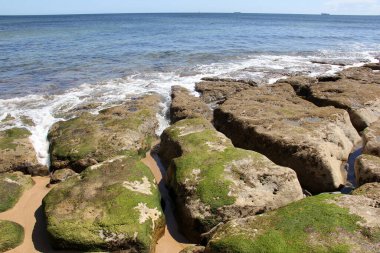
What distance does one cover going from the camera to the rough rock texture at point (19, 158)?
1182cm

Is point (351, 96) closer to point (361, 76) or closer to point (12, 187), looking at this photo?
point (361, 76)

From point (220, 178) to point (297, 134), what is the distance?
11.9 ft

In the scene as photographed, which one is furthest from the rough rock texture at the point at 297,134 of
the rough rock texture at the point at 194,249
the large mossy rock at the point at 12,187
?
the large mossy rock at the point at 12,187

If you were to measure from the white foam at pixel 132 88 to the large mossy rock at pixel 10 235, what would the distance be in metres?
4.06

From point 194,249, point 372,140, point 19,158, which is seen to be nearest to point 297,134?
point 372,140

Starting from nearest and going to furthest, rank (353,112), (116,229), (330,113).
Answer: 1. (116,229)
2. (330,113)
3. (353,112)

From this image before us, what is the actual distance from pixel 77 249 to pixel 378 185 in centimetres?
707

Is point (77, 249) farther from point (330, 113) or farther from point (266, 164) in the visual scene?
point (330, 113)

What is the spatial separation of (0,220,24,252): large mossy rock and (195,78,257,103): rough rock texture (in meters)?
11.5

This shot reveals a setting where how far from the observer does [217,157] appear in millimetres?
9898

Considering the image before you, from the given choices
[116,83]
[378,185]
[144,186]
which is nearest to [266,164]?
[378,185]

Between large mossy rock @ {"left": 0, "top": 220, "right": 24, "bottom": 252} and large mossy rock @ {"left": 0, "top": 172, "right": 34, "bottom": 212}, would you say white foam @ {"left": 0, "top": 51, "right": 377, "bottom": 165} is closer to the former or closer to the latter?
large mossy rock @ {"left": 0, "top": 172, "right": 34, "bottom": 212}

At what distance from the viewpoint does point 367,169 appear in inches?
386

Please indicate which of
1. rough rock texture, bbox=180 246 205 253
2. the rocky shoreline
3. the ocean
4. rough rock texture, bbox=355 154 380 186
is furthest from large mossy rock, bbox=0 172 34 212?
rough rock texture, bbox=355 154 380 186
